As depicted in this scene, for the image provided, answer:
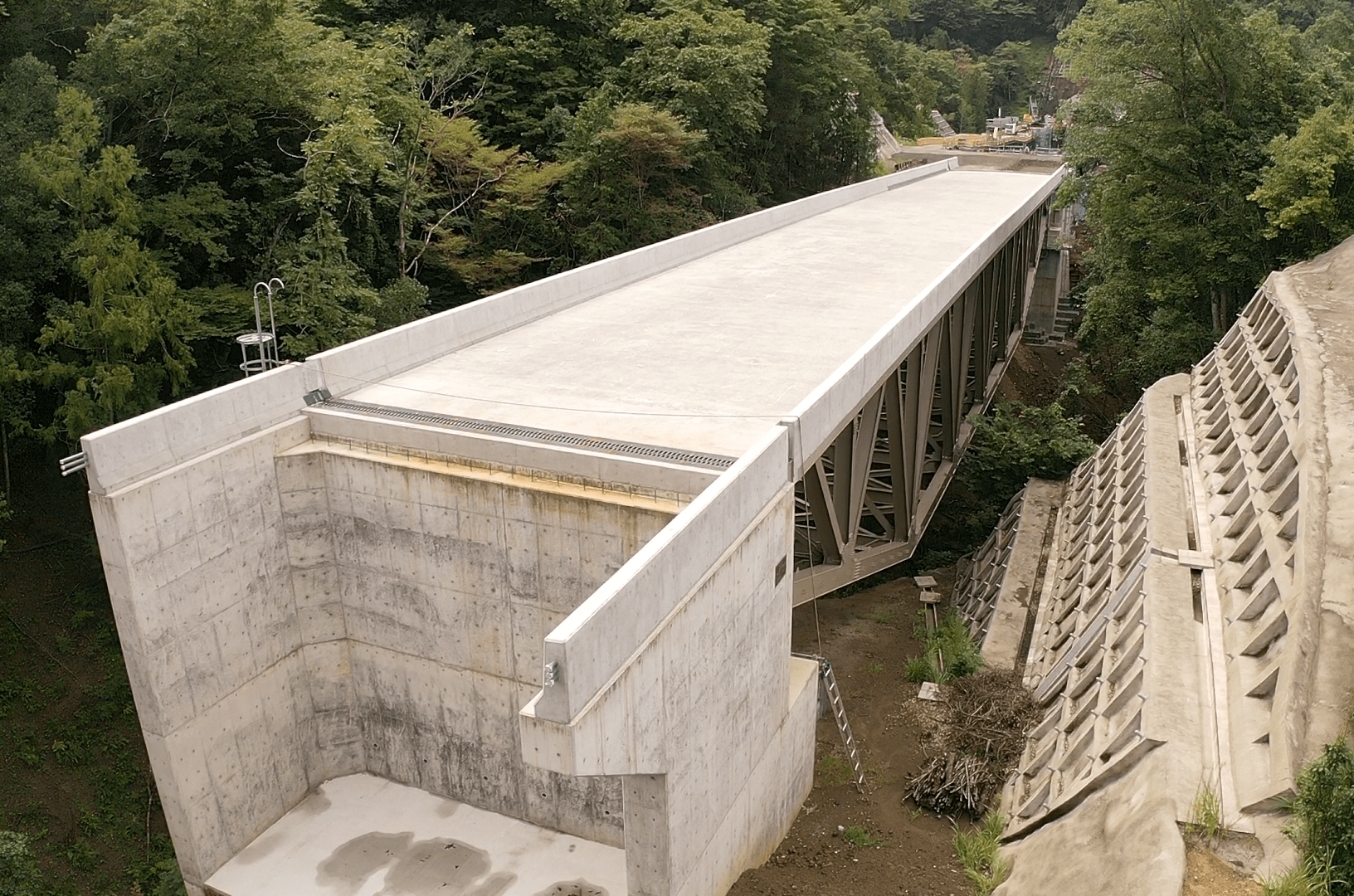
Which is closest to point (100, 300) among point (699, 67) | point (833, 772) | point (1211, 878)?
point (833, 772)

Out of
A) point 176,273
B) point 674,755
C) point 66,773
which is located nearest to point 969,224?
point 176,273

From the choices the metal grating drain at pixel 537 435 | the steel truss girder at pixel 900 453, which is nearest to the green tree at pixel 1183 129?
the steel truss girder at pixel 900 453

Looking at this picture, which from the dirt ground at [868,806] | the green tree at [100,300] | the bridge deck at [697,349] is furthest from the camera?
the green tree at [100,300]

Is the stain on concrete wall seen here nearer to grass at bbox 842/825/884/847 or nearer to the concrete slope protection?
grass at bbox 842/825/884/847

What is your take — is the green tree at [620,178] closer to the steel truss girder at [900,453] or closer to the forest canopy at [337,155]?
the forest canopy at [337,155]

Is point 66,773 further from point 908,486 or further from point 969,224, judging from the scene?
point 969,224

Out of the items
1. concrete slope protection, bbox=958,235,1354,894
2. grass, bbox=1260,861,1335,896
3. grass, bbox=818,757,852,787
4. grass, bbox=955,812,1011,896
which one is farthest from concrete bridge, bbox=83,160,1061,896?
grass, bbox=1260,861,1335,896
